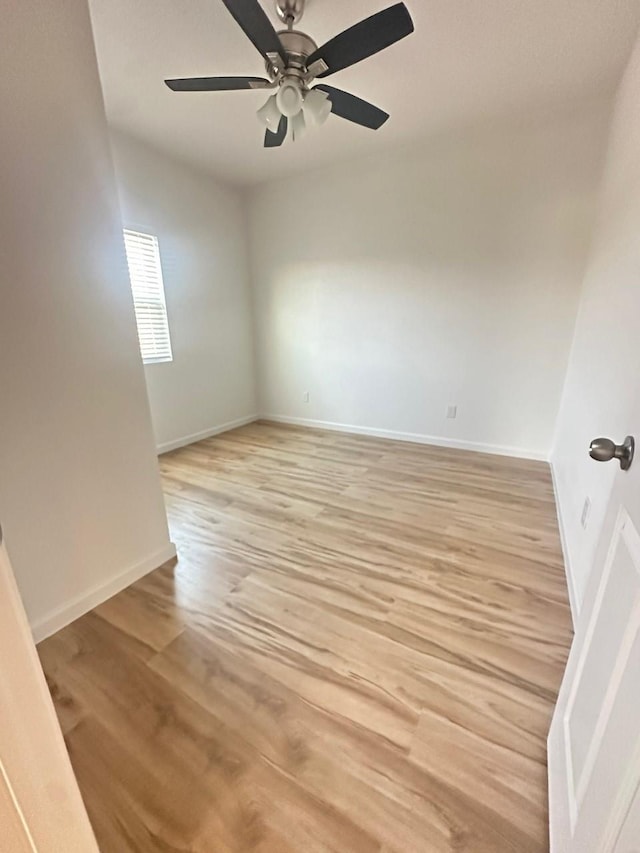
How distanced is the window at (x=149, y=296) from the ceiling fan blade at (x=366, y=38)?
2.18 meters

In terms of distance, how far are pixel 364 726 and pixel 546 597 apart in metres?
1.06

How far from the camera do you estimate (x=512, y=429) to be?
332 centimetres

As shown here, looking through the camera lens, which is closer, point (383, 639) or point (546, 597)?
point (383, 639)

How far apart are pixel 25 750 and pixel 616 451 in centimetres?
109

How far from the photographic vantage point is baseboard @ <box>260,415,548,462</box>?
333 centimetres

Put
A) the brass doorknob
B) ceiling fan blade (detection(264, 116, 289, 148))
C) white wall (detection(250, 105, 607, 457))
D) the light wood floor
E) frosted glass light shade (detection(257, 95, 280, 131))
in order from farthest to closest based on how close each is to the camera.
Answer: white wall (detection(250, 105, 607, 457))
ceiling fan blade (detection(264, 116, 289, 148))
frosted glass light shade (detection(257, 95, 280, 131))
the light wood floor
the brass doorknob

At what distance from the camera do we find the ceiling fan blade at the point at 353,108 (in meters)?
1.84

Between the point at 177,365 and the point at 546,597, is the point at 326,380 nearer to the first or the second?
the point at 177,365

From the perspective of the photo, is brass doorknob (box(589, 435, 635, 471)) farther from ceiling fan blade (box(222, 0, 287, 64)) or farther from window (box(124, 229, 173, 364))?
window (box(124, 229, 173, 364))

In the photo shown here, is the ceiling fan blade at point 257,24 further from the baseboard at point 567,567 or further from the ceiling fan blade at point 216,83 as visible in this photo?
the baseboard at point 567,567

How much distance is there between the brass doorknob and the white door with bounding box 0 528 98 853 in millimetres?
986

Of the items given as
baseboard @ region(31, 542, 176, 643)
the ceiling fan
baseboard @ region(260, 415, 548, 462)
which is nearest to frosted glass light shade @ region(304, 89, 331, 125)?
the ceiling fan

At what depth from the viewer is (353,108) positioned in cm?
196

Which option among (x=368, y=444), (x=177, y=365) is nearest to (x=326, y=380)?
(x=368, y=444)
